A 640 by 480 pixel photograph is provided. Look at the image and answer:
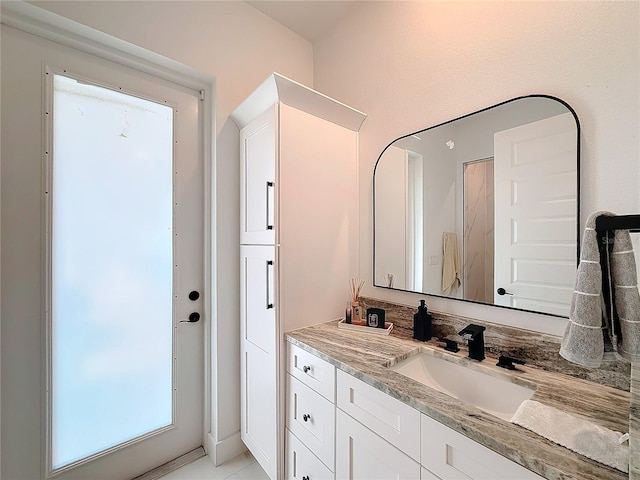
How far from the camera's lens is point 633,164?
90cm

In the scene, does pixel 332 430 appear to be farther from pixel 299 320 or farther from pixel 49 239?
pixel 49 239

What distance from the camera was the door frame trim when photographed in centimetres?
131

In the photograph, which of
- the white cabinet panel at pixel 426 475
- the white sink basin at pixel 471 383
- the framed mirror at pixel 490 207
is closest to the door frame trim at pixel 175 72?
the framed mirror at pixel 490 207

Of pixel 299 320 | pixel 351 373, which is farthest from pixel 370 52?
pixel 351 373

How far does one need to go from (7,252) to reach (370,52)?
2.28 meters

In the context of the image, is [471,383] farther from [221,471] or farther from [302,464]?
[221,471]

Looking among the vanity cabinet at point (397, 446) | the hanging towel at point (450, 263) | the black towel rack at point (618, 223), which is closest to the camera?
the black towel rack at point (618, 223)

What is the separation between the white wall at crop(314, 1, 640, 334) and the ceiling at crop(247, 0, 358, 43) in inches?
4.1

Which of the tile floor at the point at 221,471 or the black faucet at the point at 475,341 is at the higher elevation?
the black faucet at the point at 475,341

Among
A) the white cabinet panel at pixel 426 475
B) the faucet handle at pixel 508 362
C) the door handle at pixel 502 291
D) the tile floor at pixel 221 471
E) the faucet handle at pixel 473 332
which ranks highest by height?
the door handle at pixel 502 291

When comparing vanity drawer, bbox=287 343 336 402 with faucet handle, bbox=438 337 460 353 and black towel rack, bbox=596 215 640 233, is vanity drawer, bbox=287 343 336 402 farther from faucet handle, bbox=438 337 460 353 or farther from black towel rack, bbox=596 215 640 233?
black towel rack, bbox=596 215 640 233

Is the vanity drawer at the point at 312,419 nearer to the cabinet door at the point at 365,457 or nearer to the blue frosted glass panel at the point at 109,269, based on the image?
the cabinet door at the point at 365,457

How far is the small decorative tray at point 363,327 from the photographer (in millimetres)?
1491

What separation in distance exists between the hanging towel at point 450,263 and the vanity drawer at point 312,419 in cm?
81
